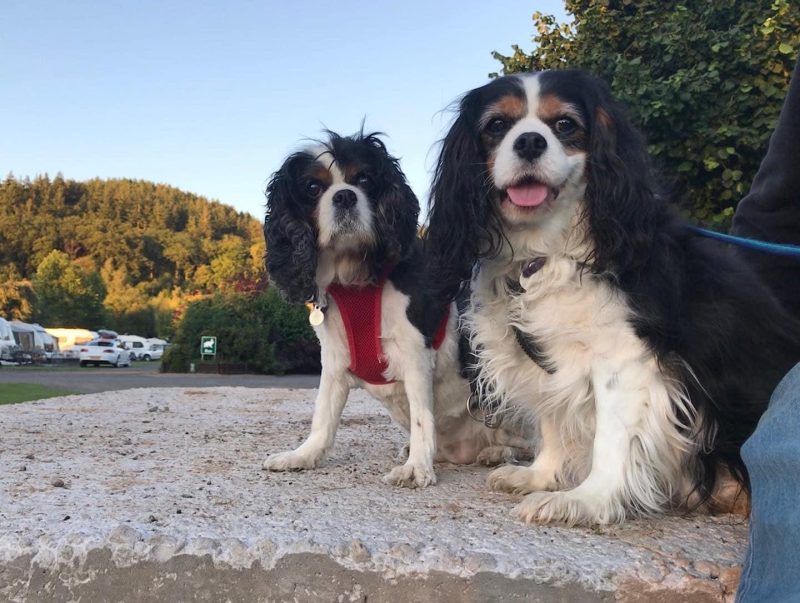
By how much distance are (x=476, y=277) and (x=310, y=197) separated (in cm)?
107

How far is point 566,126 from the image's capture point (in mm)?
2586

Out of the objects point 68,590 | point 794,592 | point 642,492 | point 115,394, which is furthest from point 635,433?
point 115,394

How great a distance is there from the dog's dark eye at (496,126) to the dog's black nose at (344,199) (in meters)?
0.90

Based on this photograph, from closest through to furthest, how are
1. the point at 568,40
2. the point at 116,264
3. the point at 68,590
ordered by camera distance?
the point at 68,590, the point at 568,40, the point at 116,264

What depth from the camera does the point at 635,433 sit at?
2375mm

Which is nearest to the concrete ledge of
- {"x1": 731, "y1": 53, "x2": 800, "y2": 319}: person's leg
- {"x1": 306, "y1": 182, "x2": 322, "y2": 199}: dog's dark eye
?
{"x1": 731, "y1": 53, "x2": 800, "y2": 319}: person's leg

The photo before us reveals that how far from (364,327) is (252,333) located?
19.1 metres

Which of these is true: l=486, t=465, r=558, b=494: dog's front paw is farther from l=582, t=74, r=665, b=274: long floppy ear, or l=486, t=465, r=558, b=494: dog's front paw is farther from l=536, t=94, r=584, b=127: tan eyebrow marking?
l=536, t=94, r=584, b=127: tan eyebrow marking

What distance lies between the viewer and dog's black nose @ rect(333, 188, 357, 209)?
3.38 meters

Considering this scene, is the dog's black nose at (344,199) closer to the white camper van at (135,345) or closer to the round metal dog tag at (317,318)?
the round metal dog tag at (317,318)

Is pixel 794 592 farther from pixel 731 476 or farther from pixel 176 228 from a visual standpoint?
pixel 176 228

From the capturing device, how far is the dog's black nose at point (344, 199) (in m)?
3.38

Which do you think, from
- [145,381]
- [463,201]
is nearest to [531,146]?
[463,201]

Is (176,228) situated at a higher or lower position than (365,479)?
higher
